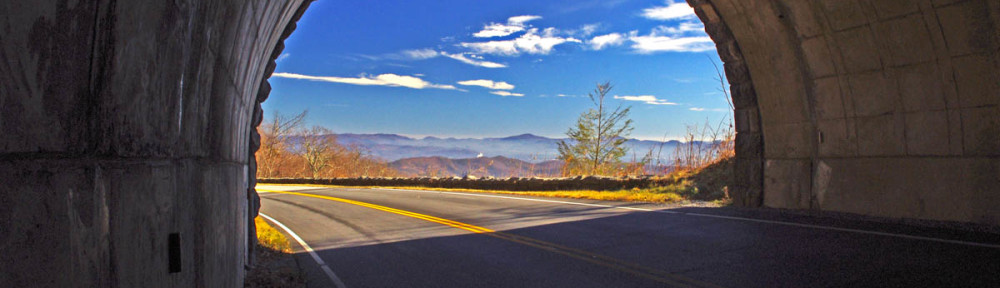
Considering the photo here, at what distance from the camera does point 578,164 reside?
31.2 m

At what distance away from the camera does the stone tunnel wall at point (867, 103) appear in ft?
29.3

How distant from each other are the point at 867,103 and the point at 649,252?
5.83 m

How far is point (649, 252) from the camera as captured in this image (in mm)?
8039

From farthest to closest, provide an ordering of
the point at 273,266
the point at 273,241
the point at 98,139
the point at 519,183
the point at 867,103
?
the point at 519,183 → the point at 867,103 → the point at 273,241 → the point at 273,266 → the point at 98,139

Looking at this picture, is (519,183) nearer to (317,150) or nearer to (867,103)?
(867,103)

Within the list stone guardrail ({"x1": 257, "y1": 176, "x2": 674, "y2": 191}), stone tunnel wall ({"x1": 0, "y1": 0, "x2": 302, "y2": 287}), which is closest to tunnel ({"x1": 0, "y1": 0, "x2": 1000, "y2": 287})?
stone tunnel wall ({"x1": 0, "y1": 0, "x2": 302, "y2": 287})

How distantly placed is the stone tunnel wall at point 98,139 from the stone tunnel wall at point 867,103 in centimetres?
1034

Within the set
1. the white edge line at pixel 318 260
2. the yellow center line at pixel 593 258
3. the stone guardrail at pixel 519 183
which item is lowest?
the white edge line at pixel 318 260

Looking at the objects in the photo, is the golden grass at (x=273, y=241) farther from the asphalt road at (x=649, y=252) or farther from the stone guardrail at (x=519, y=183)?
the stone guardrail at (x=519, y=183)

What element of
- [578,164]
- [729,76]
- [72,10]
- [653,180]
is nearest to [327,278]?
[72,10]

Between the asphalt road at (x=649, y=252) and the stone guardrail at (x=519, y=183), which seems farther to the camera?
the stone guardrail at (x=519, y=183)

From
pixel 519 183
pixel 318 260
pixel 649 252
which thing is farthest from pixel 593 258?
pixel 519 183

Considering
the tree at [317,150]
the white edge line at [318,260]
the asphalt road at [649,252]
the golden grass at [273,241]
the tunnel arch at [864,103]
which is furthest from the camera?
the tree at [317,150]

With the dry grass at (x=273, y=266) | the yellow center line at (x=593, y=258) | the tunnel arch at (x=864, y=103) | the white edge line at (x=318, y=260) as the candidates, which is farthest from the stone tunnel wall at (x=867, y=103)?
the dry grass at (x=273, y=266)
